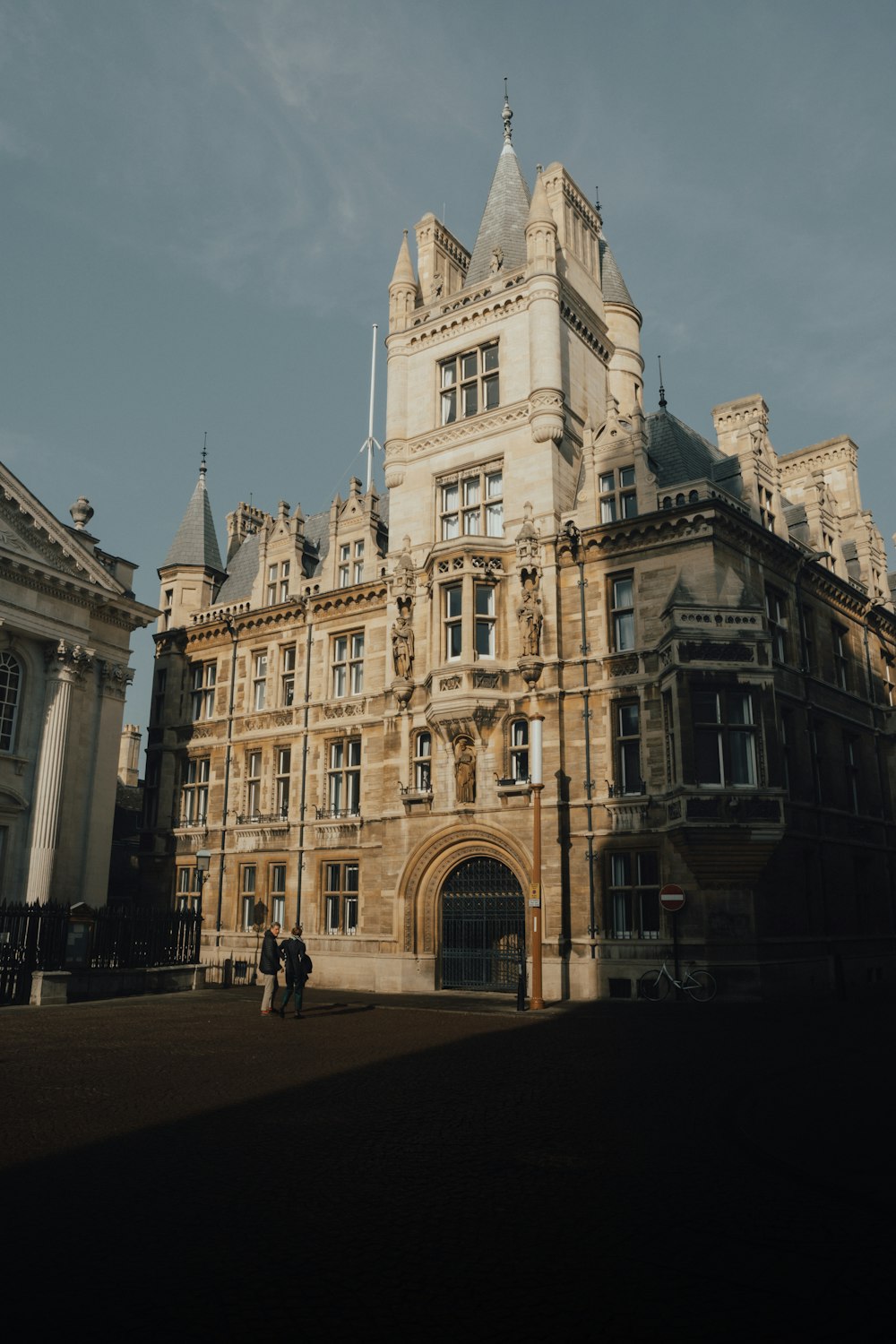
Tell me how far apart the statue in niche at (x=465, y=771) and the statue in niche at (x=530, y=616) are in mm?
3298

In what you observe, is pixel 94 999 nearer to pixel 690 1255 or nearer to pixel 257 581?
pixel 257 581

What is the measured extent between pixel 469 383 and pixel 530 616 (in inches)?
383

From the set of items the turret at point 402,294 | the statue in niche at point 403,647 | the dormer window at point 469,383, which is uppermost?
the turret at point 402,294

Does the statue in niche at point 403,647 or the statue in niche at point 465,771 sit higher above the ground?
the statue in niche at point 403,647

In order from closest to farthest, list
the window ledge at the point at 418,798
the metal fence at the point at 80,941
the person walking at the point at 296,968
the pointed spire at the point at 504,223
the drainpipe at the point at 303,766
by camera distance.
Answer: the person walking at the point at 296,968
the metal fence at the point at 80,941
the window ledge at the point at 418,798
the drainpipe at the point at 303,766
the pointed spire at the point at 504,223

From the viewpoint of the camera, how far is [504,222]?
36.8 metres

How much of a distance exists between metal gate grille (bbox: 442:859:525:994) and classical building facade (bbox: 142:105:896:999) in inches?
3.4

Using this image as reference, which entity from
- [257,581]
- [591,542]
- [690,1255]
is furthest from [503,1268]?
[257,581]

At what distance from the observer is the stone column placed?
31.2 m

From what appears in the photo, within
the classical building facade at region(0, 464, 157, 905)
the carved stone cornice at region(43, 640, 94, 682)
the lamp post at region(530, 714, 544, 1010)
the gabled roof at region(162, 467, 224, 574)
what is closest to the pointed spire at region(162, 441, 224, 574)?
the gabled roof at region(162, 467, 224, 574)

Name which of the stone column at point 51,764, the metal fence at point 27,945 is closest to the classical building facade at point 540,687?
the stone column at point 51,764

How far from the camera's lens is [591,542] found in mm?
29438

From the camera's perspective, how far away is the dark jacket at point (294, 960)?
21.3m

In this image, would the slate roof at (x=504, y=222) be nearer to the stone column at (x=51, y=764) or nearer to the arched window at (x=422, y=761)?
the arched window at (x=422, y=761)
